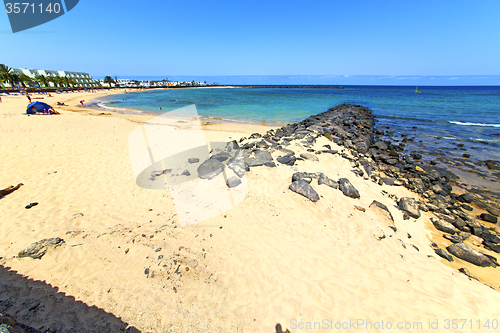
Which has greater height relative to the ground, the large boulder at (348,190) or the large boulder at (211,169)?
the large boulder at (211,169)

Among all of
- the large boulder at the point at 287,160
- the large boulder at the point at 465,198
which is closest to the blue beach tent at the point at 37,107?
the large boulder at the point at 287,160

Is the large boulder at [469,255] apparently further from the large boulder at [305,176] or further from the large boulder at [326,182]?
the large boulder at [305,176]

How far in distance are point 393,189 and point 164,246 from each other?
947 centimetres

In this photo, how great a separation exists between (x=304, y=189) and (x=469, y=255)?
16.1ft

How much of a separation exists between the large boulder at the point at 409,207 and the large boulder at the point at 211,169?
7107mm

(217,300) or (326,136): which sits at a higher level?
(326,136)

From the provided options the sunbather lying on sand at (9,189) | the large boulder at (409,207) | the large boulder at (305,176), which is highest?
the large boulder at (305,176)

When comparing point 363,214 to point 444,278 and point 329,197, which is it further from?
point 444,278

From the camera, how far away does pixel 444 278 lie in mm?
4551

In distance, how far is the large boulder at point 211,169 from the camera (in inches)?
299

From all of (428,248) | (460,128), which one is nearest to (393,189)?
(428,248)

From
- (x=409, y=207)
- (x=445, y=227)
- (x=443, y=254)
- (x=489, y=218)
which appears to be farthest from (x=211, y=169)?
(x=489, y=218)

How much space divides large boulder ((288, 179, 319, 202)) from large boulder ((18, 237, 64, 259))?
21.8 feet

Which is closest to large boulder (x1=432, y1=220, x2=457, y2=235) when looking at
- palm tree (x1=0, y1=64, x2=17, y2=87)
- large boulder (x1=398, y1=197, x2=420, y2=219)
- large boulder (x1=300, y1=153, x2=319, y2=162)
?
large boulder (x1=398, y1=197, x2=420, y2=219)
